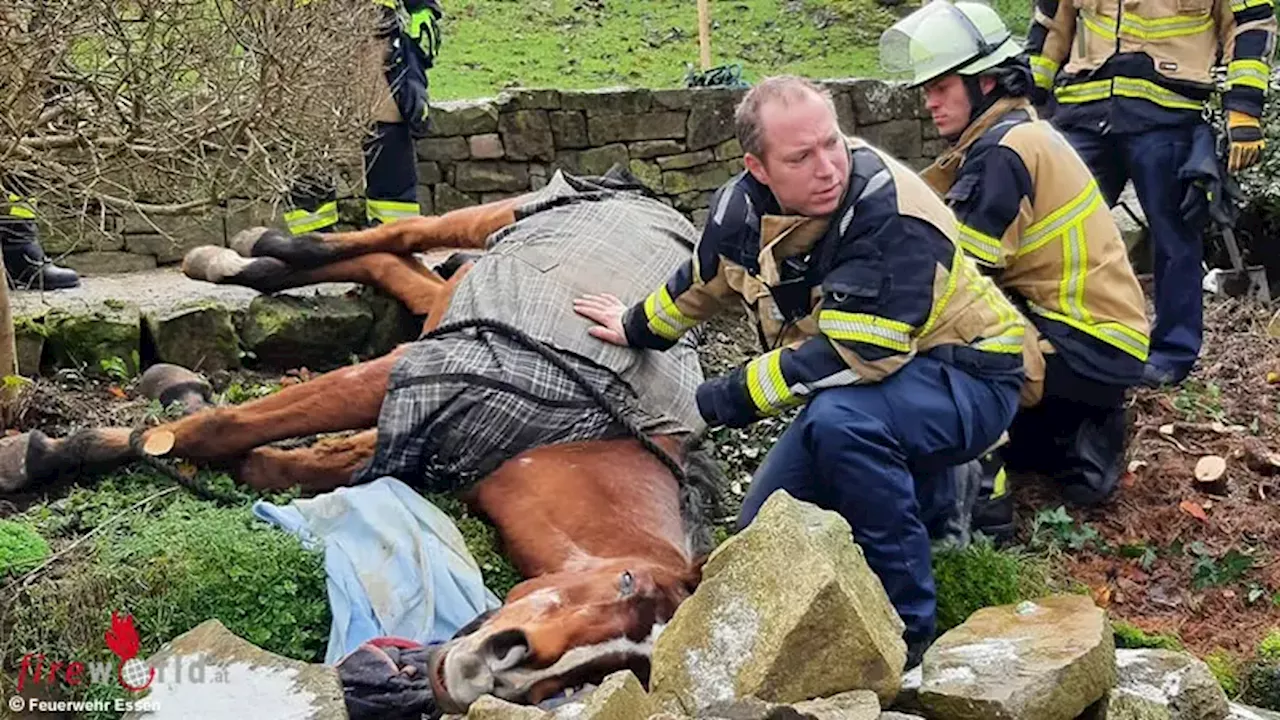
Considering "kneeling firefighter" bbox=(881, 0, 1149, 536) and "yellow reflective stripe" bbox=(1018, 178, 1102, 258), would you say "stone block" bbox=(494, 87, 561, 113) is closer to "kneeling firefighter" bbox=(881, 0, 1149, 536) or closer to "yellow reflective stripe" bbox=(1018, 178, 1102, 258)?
"kneeling firefighter" bbox=(881, 0, 1149, 536)

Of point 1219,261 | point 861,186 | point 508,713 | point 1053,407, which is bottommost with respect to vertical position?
point 1219,261

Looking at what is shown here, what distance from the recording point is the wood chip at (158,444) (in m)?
4.62

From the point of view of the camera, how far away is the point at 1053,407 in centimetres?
519

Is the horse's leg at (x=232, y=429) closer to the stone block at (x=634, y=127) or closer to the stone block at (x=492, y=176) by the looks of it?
the stone block at (x=492, y=176)

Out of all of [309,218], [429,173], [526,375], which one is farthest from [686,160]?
[526,375]

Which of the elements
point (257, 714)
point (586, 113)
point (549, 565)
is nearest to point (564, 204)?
point (549, 565)

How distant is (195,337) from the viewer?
605cm

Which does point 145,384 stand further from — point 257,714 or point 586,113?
point 586,113

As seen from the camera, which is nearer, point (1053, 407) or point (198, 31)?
point (198, 31)

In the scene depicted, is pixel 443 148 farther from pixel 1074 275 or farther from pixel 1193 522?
pixel 1193 522

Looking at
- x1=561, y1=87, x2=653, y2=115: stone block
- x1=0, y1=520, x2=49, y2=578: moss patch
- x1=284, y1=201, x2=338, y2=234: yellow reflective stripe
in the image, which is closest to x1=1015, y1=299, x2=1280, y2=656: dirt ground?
x1=0, y1=520, x2=49, y2=578: moss patch

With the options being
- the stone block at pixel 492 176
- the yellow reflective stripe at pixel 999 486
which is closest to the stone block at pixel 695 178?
the stone block at pixel 492 176

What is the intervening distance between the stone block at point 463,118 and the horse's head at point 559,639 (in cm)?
574

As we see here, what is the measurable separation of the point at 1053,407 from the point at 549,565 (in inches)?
83.8
